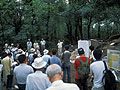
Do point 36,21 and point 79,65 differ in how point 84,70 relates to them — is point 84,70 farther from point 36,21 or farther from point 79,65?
point 36,21

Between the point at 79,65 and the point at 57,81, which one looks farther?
the point at 79,65

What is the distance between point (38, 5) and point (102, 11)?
50.9 feet

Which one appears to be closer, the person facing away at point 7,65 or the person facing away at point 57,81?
the person facing away at point 57,81

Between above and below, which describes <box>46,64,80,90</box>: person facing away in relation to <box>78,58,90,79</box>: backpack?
above

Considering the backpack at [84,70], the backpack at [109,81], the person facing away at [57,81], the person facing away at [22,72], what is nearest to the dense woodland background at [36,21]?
the backpack at [84,70]

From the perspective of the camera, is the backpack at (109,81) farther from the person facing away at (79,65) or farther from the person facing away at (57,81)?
the person facing away at (57,81)

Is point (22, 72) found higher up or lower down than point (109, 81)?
higher up

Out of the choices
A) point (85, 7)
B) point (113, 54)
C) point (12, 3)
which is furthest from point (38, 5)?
point (113, 54)

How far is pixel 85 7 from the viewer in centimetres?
1139

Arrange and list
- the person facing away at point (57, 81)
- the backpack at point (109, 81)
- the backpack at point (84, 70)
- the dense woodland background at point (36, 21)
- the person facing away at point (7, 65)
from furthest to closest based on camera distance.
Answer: the dense woodland background at point (36, 21) → the person facing away at point (7, 65) → the backpack at point (84, 70) → the backpack at point (109, 81) → the person facing away at point (57, 81)

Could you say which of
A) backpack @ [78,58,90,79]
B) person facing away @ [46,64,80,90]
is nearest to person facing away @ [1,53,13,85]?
backpack @ [78,58,90,79]

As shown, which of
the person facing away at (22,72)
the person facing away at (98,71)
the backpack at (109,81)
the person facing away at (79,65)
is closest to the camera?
the backpack at (109,81)

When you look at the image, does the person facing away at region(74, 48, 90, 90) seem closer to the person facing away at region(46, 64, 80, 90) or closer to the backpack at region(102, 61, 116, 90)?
the backpack at region(102, 61, 116, 90)

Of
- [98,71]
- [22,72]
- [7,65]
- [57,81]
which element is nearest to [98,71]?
[98,71]
